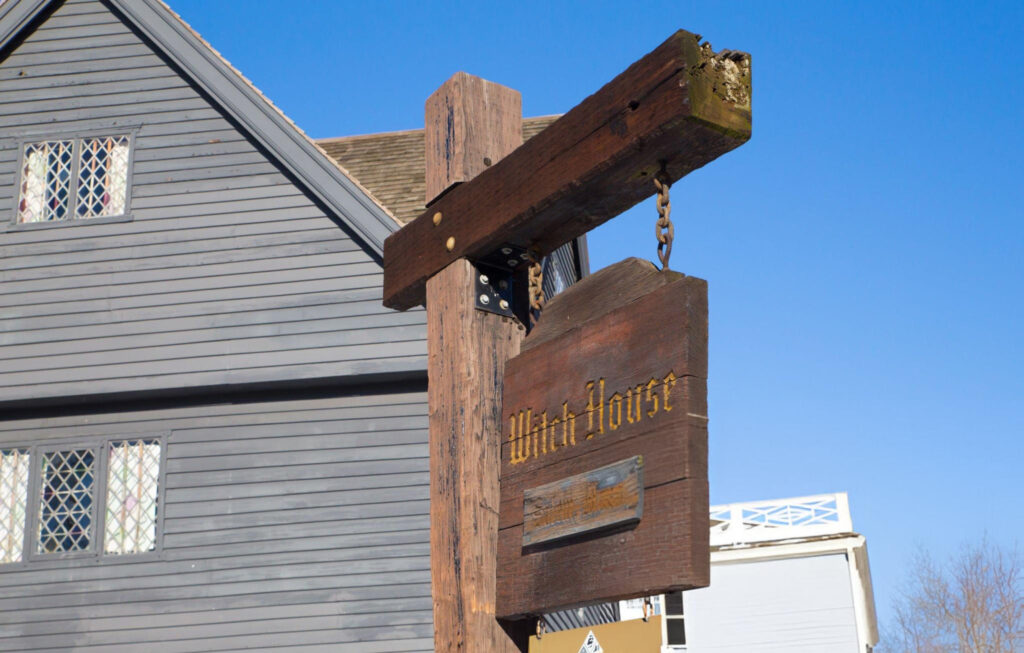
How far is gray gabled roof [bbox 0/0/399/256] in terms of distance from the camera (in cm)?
1113

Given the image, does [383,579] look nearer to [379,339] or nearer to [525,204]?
[379,339]

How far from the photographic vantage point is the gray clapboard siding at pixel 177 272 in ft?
36.3

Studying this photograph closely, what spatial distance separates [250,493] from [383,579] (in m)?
1.59

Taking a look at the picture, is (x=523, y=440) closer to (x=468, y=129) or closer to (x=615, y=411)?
(x=615, y=411)

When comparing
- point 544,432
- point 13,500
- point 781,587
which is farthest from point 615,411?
point 781,587

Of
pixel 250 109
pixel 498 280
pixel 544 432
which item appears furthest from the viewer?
pixel 250 109

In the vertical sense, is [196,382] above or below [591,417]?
above

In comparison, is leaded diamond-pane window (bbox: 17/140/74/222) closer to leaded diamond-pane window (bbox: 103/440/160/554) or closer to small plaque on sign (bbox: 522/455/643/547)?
leaded diamond-pane window (bbox: 103/440/160/554)

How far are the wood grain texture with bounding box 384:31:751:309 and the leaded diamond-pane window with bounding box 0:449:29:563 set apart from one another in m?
8.39

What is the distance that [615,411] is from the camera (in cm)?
316

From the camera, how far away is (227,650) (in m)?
10.5

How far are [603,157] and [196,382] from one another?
8520 mm

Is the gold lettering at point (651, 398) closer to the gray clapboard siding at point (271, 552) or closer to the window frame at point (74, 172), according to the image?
the gray clapboard siding at point (271, 552)

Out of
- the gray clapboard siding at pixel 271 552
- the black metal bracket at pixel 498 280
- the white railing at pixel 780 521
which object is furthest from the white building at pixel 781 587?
the black metal bracket at pixel 498 280
